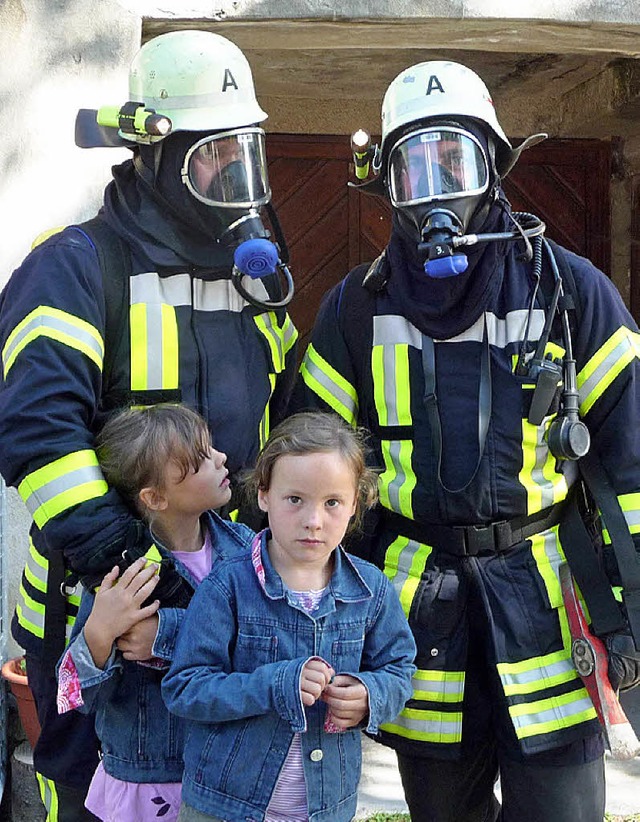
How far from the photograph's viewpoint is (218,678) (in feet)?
7.17

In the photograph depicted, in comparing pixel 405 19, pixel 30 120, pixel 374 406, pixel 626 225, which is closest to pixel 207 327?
Result: pixel 374 406

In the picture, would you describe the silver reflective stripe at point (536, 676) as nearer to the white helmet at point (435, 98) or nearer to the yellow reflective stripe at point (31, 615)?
the yellow reflective stripe at point (31, 615)

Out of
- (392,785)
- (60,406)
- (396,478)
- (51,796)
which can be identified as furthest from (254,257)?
(392,785)

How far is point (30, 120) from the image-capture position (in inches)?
158

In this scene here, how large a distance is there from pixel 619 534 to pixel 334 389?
2.58 feet

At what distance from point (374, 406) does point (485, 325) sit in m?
0.35

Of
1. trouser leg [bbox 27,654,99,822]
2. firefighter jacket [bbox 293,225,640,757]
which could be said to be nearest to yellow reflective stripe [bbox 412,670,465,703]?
firefighter jacket [bbox 293,225,640,757]

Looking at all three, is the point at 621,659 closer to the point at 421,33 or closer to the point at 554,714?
the point at 554,714

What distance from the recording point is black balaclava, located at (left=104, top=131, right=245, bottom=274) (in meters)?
2.70

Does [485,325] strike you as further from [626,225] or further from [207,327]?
[626,225]

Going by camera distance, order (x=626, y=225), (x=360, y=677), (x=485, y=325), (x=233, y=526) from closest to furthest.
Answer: (x=360, y=677)
(x=233, y=526)
(x=485, y=325)
(x=626, y=225)

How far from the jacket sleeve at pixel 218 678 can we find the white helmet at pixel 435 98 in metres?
1.26

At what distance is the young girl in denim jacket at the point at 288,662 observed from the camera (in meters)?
2.19

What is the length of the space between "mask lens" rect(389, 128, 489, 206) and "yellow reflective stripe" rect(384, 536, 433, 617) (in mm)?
831
